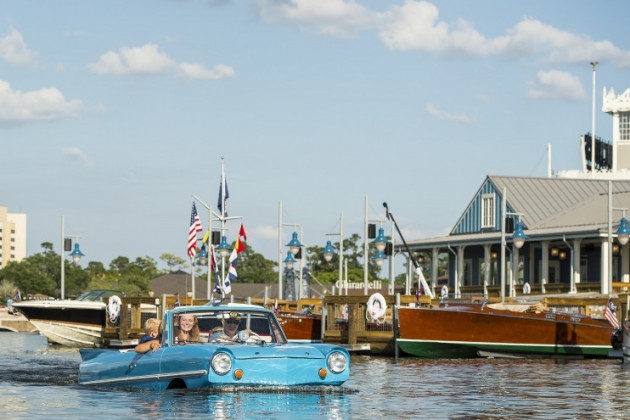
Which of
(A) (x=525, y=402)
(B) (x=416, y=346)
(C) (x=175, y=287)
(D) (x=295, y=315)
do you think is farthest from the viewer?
(C) (x=175, y=287)

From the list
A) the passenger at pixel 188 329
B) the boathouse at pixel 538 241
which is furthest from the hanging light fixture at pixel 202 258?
the passenger at pixel 188 329

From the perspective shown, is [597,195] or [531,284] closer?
[531,284]

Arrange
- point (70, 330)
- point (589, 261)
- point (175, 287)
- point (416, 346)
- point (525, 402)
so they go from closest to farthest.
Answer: point (525, 402) < point (416, 346) < point (70, 330) < point (589, 261) < point (175, 287)

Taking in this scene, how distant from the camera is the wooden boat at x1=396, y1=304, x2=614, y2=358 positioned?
3819 centimetres

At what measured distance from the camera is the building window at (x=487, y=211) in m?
70.3

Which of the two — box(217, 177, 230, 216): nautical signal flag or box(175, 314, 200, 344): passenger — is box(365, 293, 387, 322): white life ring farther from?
box(175, 314, 200, 344): passenger

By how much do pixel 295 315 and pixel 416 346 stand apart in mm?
7010

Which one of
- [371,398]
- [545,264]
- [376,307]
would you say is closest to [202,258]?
[376,307]

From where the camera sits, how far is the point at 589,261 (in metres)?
64.6

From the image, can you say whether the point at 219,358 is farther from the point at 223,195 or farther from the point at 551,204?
the point at 551,204

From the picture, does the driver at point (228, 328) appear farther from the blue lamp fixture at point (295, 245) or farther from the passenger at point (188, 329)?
the blue lamp fixture at point (295, 245)

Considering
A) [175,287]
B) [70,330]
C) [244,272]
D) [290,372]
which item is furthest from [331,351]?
[244,272]

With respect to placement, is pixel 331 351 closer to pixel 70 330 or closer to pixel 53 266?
pixel 70 330

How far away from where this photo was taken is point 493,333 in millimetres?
38281
